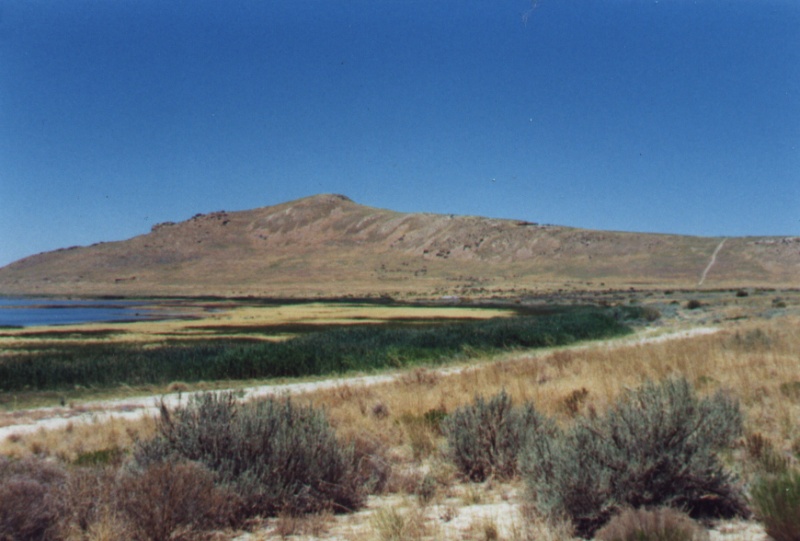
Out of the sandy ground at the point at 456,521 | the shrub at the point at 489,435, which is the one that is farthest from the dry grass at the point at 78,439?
the shrub at the point at 489,435

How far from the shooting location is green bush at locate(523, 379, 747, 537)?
209 inches

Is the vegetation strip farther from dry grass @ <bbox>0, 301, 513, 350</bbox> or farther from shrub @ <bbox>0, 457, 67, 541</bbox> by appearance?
shrub @ <bbox>0, 457, 67, 541</bbox>

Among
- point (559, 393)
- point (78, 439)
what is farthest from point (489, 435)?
point (78, 439)

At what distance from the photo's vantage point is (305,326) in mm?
49031

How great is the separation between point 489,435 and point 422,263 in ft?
500

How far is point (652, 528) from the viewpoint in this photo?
14.6 feet

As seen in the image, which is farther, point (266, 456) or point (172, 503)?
point (266, 456)

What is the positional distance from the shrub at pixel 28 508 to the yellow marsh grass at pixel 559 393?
3.68 m

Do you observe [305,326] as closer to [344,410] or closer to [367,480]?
[344,410]

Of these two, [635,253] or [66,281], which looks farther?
[66,281]

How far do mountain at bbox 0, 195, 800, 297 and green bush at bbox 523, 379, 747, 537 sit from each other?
336 feet

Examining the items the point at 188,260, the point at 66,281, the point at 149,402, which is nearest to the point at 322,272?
the point at 188,260

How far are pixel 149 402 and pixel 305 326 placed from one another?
3159 centimetres

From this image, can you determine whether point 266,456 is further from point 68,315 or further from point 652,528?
point 68,315
